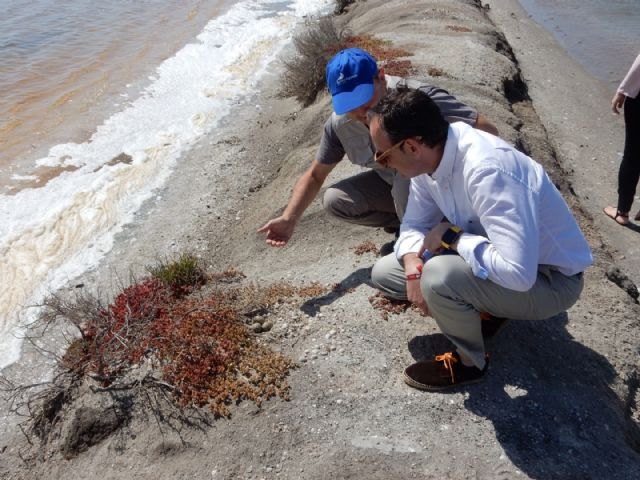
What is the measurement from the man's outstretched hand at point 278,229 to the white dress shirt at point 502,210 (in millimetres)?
1418

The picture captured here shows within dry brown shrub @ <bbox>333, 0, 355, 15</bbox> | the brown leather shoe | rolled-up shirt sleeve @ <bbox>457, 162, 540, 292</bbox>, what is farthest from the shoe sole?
dry brown shrub @ <bbox>333, 0, 355, 15</bbox>

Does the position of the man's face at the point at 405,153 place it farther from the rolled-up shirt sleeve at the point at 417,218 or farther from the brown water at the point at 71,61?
the brown water at the point at 71,61

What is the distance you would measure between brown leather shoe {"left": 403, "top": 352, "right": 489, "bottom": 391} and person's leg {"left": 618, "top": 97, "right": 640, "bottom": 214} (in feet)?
14.1

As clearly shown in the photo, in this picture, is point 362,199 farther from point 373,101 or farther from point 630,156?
point 630,156

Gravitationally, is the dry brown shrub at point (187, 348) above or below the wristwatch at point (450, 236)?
below

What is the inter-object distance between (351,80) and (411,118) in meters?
1.15

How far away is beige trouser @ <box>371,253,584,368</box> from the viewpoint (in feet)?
11.0

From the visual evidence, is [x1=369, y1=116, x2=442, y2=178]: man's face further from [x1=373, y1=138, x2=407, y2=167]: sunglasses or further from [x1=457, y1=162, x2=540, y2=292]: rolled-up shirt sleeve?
[x1=457, y1=162, x2=540, y2=292]: rolled-up shirt sleeve

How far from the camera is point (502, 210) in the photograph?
117 inches

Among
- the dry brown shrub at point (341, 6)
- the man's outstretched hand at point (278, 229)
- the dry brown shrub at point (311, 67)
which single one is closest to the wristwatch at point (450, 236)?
the man's outstretched hand at point (278, 229)

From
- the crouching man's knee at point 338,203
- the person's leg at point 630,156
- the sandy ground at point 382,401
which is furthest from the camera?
the person's leg at point 630,156

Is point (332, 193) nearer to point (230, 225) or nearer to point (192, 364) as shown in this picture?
point (192, 364)

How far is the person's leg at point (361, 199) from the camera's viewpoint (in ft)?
17.1

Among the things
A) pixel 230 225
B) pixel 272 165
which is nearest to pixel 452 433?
pixel 230 225
